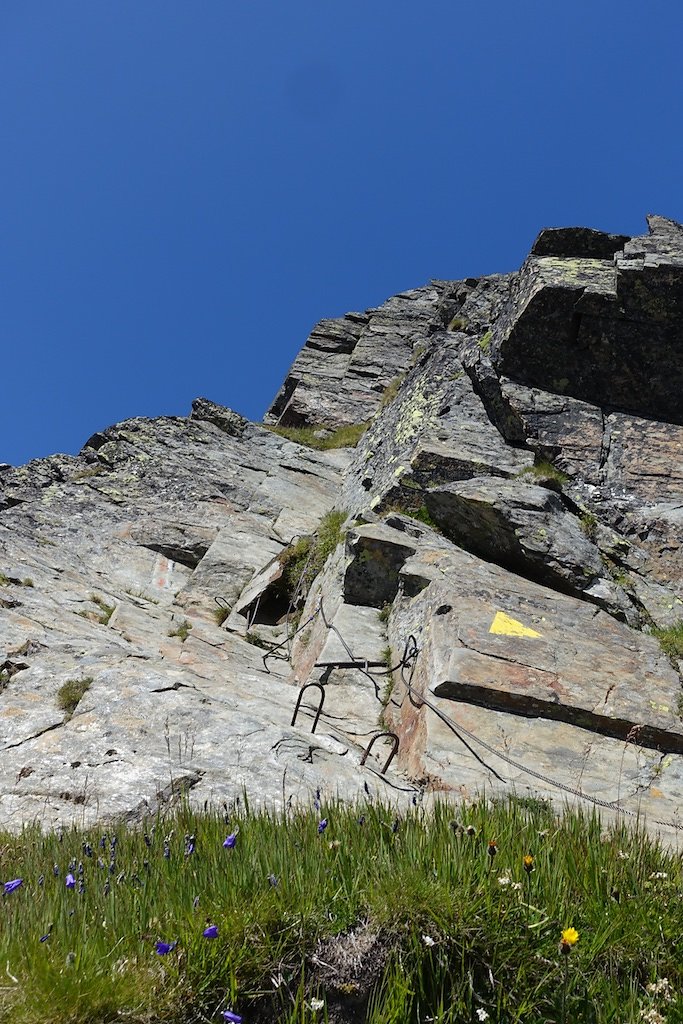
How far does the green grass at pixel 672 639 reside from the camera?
890 centimetres

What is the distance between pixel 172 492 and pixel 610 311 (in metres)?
11.9

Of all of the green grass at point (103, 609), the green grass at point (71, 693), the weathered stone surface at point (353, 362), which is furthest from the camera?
the weathered stone surface at point (353, 362)

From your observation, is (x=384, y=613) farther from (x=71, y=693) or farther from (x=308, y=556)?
(x=71, y=693)

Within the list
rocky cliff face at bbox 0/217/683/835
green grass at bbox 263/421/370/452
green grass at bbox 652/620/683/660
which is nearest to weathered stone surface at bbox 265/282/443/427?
green grass at bbox 263/421/370/452

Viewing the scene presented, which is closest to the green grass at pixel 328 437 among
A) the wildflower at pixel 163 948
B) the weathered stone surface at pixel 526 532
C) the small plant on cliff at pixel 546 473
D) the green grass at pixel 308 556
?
the green grass at pixel 308 556

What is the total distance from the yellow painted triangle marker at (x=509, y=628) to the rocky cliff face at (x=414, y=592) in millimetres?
27

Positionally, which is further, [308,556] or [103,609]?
[308,556]

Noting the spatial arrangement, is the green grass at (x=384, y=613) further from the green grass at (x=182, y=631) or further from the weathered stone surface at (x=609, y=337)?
the weathered stone surface at (x=609, y=337)

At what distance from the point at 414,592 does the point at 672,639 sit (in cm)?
343

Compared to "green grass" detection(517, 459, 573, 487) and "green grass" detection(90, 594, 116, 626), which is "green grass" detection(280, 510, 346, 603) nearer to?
"green grass" detection(90, 594, 116, 626)

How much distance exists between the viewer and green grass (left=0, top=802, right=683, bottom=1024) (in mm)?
2871

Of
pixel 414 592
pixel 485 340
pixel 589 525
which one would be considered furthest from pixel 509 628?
pixel 485 340

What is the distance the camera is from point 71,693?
736 cm

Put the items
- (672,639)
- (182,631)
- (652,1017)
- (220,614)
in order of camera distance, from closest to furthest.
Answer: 1. (652,1017)
2. (672,639)
3. (182,631)
4. (220,614)
